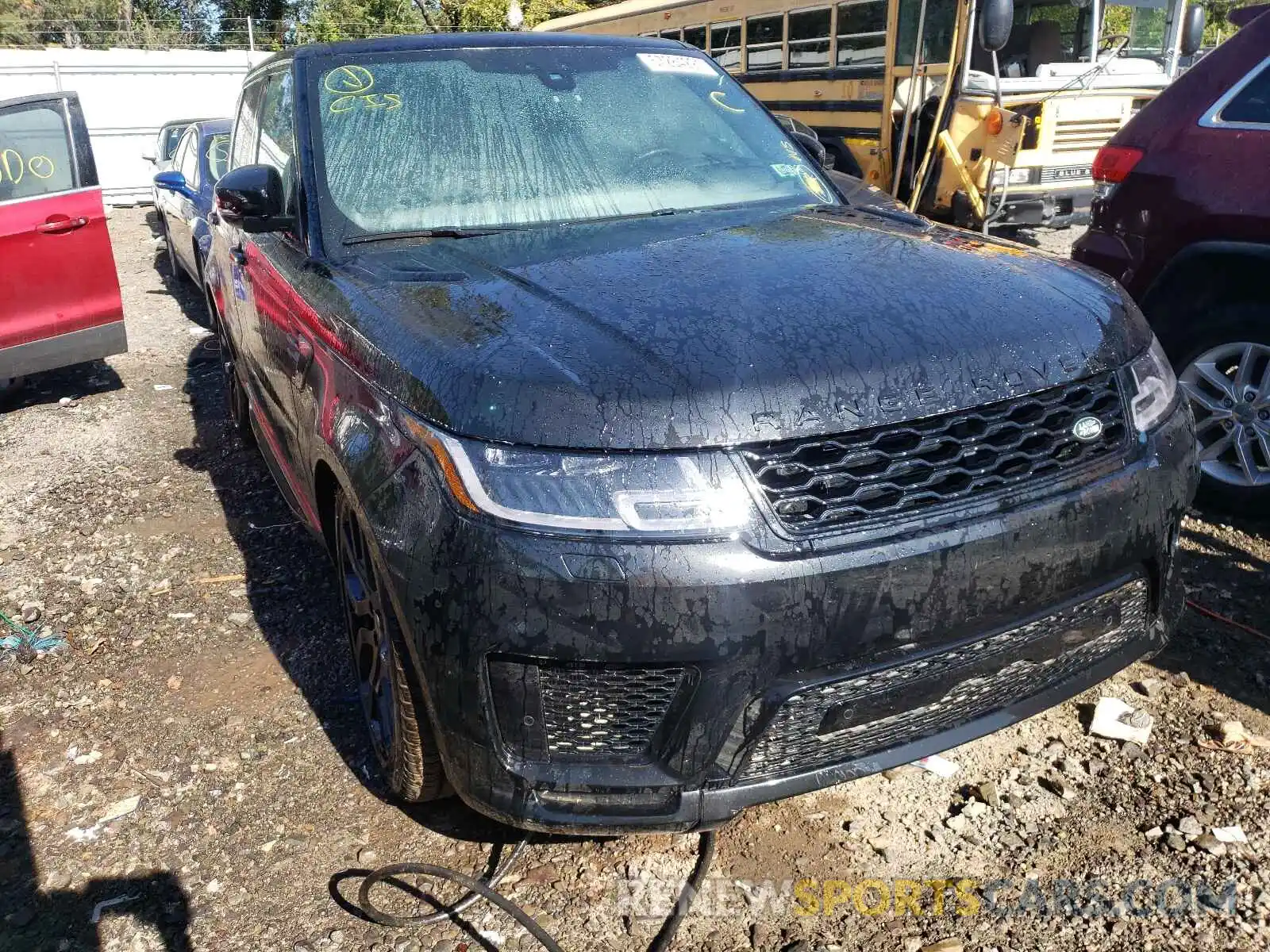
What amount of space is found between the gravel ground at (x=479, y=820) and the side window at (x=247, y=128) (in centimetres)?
176

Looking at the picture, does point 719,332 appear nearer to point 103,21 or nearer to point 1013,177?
point 1013,177

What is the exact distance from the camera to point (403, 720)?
7.54 ft

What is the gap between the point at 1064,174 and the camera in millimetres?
9250

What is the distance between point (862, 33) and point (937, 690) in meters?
9.23

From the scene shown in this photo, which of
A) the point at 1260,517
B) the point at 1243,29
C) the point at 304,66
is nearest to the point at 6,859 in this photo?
the point at 304,66

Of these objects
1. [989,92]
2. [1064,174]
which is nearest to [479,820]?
[989,92]

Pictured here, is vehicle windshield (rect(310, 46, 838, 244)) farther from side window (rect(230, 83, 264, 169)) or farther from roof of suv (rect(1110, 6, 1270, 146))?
roof of suv (rect(1110, 6, 1270, 146))

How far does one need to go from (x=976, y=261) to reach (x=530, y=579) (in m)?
1.40

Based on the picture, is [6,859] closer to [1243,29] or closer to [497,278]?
[497,278]

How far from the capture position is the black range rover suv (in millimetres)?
1877

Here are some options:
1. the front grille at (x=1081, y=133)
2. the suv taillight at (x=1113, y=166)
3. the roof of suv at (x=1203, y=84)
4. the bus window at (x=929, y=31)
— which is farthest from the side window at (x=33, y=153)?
the front grille at (x=1081, y=133)

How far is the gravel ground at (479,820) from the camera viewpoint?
229 centimetres

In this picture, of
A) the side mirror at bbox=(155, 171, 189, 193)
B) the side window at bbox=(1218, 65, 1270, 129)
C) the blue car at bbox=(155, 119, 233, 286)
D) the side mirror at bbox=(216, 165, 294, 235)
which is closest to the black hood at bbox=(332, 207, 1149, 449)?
the side mirror at bbox=(216, 165, 294, 235)

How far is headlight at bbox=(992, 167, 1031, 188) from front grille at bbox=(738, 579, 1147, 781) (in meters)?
7.41
